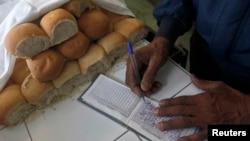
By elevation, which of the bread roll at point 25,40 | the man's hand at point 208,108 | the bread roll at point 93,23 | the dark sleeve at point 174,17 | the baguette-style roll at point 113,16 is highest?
the bread roll at point 25,40

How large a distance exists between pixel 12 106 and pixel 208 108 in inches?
18.1

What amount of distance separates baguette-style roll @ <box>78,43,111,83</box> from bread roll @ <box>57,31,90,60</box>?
3 centimetres

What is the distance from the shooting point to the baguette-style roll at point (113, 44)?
0.79 meters

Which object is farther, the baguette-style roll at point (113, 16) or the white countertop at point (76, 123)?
the baguette-style roll at point (113, 16)

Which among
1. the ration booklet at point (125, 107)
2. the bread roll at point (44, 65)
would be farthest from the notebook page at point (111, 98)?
the bread roll at point (44, 65)

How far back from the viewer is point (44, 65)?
2.29 ft

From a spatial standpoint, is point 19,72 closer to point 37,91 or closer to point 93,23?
point 37,91

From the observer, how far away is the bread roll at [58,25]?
685 mm

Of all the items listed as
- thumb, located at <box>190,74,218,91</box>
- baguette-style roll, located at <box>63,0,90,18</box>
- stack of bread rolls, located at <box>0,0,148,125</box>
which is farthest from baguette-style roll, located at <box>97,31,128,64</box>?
thumb, located at <box>190,74,218,91</box>

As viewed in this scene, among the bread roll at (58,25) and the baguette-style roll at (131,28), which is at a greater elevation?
the bread roll at (58,25)

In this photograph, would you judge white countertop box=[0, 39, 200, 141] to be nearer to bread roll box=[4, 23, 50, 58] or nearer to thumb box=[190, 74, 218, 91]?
thumb box=[190, 74, 218, 91]

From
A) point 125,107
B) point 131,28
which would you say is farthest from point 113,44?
point 125,107

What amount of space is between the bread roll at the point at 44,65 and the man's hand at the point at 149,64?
183mm

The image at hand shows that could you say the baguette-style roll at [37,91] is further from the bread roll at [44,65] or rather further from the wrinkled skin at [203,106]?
the wrinkled skin at [203,106]
